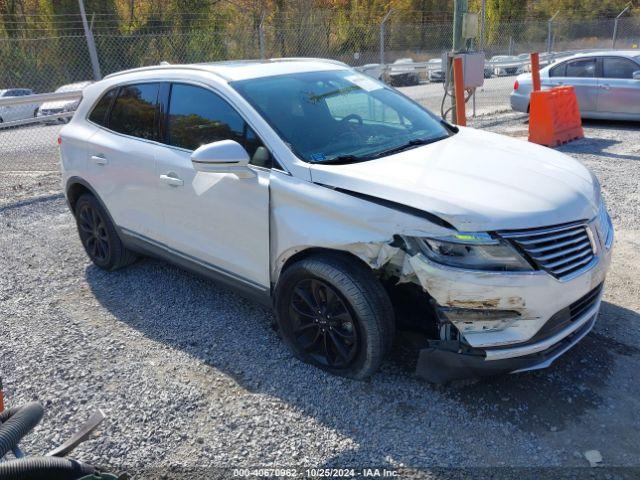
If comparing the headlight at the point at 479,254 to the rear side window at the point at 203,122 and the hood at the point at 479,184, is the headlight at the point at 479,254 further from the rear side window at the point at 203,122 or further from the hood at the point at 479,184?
the rear side window at the point at 203,122

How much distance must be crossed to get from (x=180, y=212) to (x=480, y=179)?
2.07 meters

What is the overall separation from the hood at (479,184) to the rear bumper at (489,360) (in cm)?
62

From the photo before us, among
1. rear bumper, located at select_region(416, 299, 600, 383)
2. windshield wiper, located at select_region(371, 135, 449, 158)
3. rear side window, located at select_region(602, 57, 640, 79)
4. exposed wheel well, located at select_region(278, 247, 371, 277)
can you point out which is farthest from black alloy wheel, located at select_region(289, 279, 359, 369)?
rear side window, located at select_region(602, 57, 640, 79)

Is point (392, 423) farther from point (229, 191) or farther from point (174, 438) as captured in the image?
point (229, 191)

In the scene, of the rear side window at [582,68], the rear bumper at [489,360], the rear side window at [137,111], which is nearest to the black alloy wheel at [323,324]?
the rear bumper at [489,360]

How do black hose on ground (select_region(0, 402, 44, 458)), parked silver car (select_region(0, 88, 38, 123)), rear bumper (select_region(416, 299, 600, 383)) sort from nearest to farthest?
1. black hose on ground (select_region(0, 402, 44, 458))
2. rear bumper (select_region(416, 299, 600, 383))
3. parked silver car (select_region(0, 88, 38, 123))

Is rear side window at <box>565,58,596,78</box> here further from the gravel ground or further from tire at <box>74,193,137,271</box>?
tire at <box>74,193,137,271</box>

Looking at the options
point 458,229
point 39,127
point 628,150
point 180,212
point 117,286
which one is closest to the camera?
point 458,229

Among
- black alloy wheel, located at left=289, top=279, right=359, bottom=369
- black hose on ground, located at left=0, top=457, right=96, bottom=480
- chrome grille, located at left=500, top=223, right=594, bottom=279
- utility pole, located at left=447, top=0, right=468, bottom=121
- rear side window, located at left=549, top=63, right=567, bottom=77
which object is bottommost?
black alloy wheel, located at left=289, top=279, right=359, bottom=369

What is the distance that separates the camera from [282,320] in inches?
137

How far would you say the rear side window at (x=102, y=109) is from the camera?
469cm

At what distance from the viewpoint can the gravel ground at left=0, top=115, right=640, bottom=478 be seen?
2.81 metres

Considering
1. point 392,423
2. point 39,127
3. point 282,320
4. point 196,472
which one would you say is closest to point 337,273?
point 282,320

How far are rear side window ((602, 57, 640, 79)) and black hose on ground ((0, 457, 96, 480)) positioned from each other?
→ 38.3 feet
